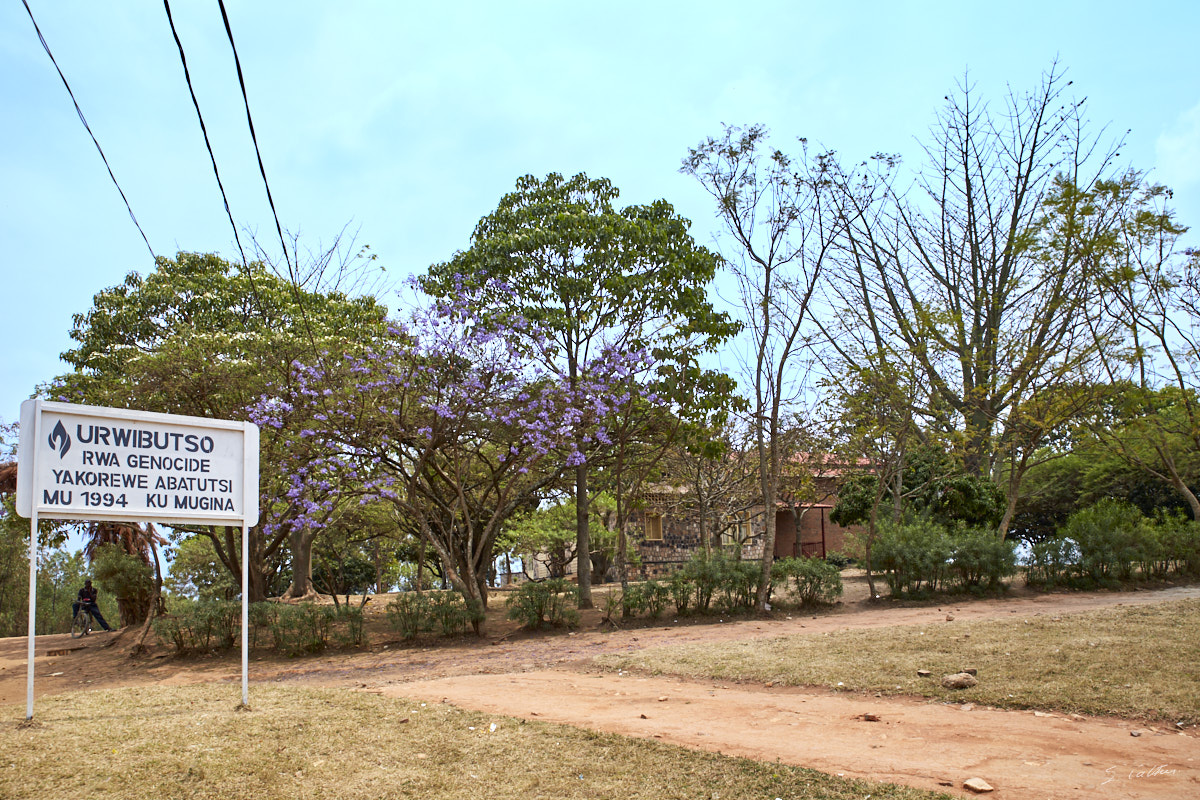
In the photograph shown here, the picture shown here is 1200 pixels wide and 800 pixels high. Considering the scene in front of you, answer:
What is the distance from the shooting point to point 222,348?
14.5 metres

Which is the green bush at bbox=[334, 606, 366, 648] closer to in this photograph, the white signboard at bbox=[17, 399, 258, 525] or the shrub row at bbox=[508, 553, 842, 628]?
the shrub row at bbox=[508, 553, 842, 628]

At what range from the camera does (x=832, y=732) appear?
5.89 meters

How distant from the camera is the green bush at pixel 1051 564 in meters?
14.8

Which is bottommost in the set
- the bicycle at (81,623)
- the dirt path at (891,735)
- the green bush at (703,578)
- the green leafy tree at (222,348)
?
the bicycle at (81,623)

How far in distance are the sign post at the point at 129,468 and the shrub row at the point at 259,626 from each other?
6.01m

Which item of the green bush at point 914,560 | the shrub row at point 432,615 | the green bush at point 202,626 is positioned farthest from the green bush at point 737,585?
the green bush at point 202,626

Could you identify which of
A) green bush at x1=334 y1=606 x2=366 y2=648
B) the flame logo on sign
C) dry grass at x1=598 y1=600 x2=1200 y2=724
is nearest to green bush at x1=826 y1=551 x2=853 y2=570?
dry grass at x1=598 y1=600 x2=1200 y2=724

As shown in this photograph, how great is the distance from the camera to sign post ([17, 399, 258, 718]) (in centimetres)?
621

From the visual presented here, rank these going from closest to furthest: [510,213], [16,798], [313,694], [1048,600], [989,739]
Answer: [16,798] → [989,739] → [313,694] → [1048,600] → [510,213]

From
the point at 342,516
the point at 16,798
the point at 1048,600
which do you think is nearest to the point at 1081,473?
the point at 1048,600

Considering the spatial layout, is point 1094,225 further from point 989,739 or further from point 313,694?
point 313,694

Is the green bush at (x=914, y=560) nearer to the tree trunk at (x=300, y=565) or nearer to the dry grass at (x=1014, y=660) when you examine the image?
the dry grass at (x=1014, y=660)

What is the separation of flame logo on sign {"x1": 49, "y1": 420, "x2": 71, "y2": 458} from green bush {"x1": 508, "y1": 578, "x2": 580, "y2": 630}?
8.43 metres

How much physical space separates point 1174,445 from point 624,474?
11.9m
